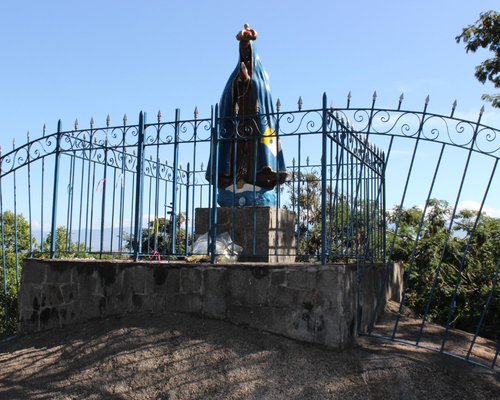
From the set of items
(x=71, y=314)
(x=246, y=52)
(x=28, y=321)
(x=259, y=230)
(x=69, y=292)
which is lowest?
(x=28, y=321)

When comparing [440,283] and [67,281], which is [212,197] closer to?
[67,281]

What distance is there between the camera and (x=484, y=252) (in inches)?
387

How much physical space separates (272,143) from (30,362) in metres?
4.13

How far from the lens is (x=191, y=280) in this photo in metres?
5.60

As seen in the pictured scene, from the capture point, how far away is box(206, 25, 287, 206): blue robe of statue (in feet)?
23.9

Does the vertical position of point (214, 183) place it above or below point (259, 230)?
above

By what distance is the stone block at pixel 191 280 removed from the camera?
557cm

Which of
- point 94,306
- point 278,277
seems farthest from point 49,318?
point 278,277

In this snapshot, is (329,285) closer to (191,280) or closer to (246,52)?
(191,280)

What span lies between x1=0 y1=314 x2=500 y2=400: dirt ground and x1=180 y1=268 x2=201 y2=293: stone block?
0.30 metres

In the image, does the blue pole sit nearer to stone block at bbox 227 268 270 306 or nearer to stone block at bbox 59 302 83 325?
stone block at bbox 227 268 270 306

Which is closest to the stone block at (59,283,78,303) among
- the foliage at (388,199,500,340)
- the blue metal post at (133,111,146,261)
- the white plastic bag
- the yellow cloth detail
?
the blue metal post at (133,111,146,261)

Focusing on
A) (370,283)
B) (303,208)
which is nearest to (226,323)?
(370,283)

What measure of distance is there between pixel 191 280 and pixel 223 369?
1242 millimetres
